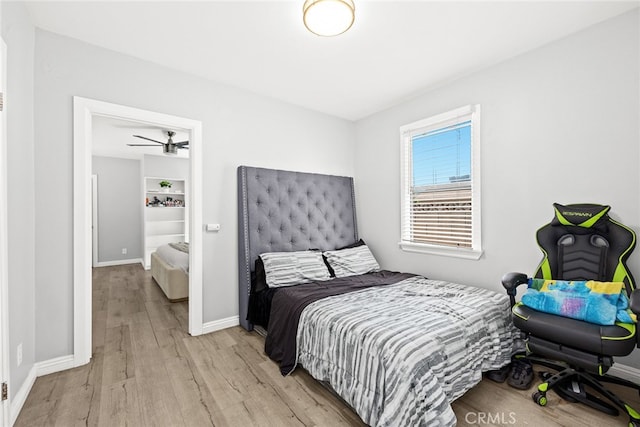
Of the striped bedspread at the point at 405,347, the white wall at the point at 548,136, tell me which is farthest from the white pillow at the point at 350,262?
the striped bedspread at the point at 405,347

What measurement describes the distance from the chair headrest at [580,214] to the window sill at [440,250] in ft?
2.47

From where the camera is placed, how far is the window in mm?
2789

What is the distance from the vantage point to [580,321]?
1.70 m

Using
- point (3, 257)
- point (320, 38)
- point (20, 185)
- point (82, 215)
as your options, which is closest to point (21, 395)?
point (3, 257)

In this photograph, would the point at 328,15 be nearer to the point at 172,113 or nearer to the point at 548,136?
the point at 172,113

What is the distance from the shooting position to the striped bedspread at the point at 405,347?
1.42m

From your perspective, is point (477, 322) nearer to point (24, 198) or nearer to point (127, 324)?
point (24, 198)

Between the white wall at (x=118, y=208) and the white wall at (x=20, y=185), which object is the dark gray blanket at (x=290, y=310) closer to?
the white wall at (x=20, y=185)

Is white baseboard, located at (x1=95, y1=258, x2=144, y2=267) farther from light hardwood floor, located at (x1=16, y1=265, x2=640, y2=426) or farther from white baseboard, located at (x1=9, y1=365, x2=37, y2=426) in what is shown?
white baseboard, located at (x1=9, y1=365, x2=37, y2=426)

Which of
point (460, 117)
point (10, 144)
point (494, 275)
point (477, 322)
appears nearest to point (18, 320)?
point (10, 144)

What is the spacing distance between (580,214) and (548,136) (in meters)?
0.71

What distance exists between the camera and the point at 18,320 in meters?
1.75

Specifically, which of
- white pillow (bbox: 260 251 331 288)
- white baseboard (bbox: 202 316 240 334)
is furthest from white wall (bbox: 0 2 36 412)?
white pillow (bbox: 260 251 331 288)

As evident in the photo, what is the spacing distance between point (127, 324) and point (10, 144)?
215 cm
